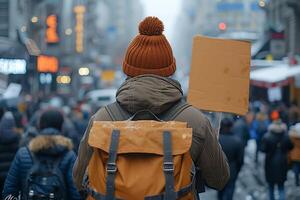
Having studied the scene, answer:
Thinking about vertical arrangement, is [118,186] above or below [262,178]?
above

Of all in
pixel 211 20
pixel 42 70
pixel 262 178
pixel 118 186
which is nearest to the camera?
pixel 118 186

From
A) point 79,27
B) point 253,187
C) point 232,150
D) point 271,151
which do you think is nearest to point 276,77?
point 253,187

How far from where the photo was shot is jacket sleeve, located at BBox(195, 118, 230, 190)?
3.74 metres

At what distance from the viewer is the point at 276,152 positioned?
1226 cm

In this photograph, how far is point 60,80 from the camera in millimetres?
55781

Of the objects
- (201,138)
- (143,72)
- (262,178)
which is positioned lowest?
(262,178)

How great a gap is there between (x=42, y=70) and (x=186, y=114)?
129 feet

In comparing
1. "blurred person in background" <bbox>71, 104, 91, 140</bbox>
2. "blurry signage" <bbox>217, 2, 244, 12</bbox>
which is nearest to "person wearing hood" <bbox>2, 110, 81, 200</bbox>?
"blurred person in background" <bbox>71, 104, 91, 140</bbox>

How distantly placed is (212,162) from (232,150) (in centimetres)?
727

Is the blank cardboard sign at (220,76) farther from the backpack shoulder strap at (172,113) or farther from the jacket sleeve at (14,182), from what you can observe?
the jacket sleeve at (14,182)

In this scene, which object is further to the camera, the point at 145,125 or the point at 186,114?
the point at 186,114

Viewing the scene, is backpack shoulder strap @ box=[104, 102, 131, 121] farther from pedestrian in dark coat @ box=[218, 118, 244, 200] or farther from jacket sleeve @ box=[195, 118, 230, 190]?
pedestrian in dark coat @ box=[218, 118, 244, 200]

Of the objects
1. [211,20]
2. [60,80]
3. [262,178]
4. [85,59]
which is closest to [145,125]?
[262,178]

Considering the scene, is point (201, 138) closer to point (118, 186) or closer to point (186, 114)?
point (186, 114)
